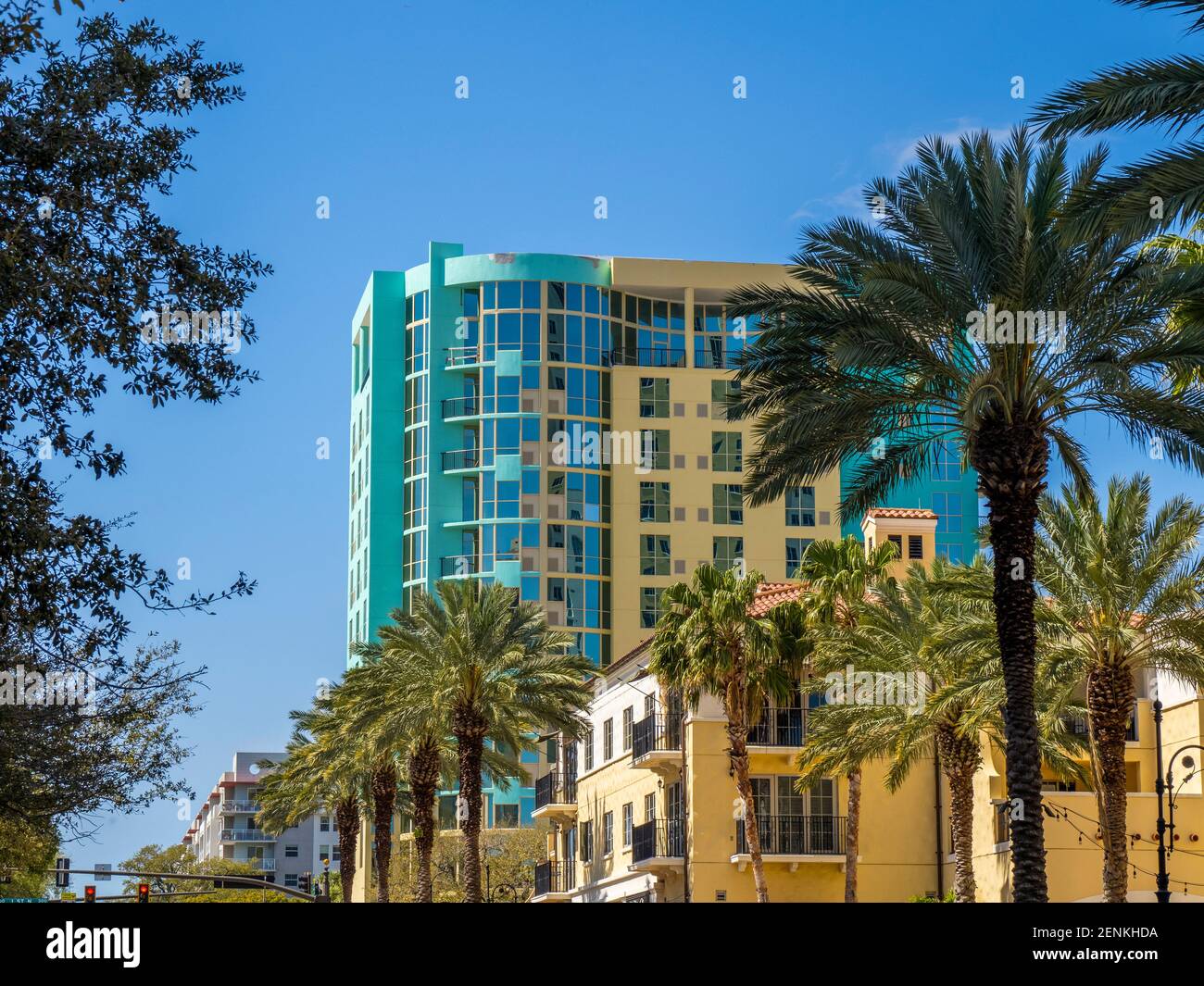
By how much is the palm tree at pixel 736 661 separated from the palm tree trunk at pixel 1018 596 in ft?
72.0

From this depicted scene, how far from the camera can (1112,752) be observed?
3678cm

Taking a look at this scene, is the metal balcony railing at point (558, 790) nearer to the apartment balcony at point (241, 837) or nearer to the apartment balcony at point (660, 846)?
the apartment balcony at point (660, 846)

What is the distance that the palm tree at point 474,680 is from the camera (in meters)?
51.1

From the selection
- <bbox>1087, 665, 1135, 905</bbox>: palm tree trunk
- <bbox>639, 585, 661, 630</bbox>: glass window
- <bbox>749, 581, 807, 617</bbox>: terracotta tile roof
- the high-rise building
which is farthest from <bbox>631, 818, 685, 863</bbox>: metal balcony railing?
<bbox>639, 585, 661, 630</bbox>: glass window

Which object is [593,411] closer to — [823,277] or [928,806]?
[928,806]

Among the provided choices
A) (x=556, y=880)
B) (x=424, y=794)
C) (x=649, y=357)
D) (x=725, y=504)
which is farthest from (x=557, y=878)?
(x=649, y=357)

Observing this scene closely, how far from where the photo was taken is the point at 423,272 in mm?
114438

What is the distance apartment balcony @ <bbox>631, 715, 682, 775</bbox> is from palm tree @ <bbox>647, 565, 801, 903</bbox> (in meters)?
3.75

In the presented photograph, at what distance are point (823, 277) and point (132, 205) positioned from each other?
16693 mm

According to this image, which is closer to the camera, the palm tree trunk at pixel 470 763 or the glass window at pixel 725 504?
the palm tree trunk at pixel 470 763

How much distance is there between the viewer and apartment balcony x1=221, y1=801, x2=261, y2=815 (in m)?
185

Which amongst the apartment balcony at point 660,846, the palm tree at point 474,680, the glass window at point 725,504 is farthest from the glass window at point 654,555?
the palm tree at point 474,680

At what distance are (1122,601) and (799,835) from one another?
18.4 metres
